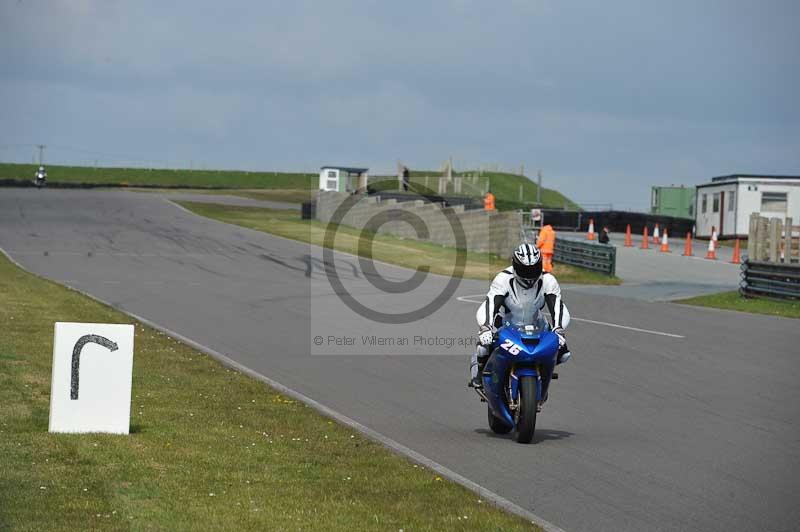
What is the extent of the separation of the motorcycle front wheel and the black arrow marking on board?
3615mm

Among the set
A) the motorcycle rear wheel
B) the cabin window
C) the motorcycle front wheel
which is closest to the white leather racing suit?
the motorcycle front wheel

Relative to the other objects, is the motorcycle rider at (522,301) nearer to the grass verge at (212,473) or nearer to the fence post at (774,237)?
the grass verge at (212,473)

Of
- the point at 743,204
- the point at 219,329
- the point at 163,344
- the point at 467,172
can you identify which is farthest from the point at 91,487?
the point at 467,172

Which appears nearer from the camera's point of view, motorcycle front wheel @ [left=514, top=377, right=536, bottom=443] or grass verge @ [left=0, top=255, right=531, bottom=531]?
grass verge @ [left=0, top=255, right=531, bottom=531]

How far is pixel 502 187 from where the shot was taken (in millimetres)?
103688

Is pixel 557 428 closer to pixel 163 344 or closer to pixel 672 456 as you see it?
pixel 672 456

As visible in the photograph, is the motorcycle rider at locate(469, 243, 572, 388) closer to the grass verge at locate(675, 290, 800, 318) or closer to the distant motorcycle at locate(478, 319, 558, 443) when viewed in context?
the distant motorcycle at locate(478, 319, 558, 443)

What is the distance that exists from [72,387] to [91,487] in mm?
2049

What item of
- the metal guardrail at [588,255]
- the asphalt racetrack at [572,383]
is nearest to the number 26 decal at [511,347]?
the asphalt racetrack at [572,383]

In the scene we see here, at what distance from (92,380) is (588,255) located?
2901 cm

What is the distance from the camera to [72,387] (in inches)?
389

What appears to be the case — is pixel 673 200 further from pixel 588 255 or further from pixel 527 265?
pixel 527 265

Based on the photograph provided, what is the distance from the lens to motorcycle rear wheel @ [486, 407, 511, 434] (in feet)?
36.6

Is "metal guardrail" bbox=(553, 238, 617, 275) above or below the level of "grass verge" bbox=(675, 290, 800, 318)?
above
